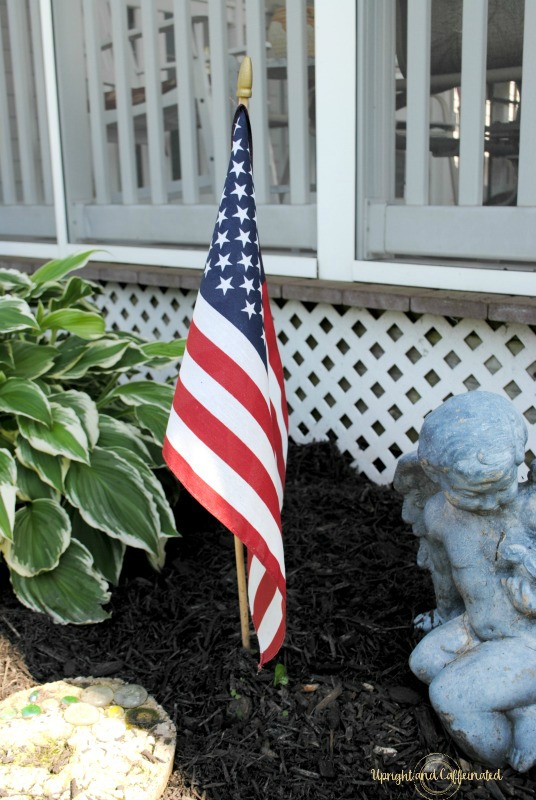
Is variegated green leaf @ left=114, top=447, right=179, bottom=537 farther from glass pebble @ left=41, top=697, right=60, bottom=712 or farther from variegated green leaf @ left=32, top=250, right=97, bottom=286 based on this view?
variegated green leaf @ left=32, top=250, right=97, bottom=286

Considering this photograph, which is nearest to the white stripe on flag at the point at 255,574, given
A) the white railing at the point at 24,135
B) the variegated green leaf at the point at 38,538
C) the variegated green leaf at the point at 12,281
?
the variegated green leaf at the point at 38,538

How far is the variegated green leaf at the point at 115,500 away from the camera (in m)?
2.97

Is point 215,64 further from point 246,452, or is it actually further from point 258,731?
point 258,731

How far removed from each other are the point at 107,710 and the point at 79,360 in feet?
5.14

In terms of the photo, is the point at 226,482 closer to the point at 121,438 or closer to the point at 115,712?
the point at 115,712

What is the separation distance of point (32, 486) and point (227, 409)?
1201 mm

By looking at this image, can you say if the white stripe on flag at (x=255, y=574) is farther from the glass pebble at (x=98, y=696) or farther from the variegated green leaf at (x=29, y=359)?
the variegated green leaf at (x=29, y=359)

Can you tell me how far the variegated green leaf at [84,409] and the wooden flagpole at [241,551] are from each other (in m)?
→ 0.88

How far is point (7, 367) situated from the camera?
3.38m

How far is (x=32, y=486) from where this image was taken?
3.13 metres

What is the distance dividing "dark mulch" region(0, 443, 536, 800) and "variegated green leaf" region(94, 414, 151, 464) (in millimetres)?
420

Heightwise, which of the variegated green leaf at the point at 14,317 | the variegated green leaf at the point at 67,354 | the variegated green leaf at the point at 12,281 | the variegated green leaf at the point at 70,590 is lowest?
the variegated green leaf at the point at 70,590

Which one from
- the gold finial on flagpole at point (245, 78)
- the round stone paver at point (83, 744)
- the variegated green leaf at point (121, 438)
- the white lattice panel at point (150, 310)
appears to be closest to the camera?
the round stone paver at point (83, 744)

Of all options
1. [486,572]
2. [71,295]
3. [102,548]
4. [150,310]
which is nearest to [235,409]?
[486,572]
